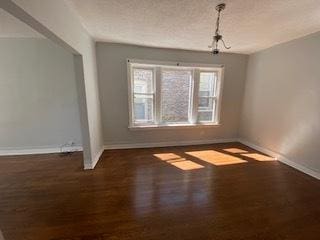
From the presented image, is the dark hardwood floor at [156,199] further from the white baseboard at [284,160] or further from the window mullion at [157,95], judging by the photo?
the window mullion at [157,95]

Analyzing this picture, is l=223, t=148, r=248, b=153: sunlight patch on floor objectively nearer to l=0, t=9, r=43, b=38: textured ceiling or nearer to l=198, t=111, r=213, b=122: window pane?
l=198, t=111, r=213, b=122: window pane

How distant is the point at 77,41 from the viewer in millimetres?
2484

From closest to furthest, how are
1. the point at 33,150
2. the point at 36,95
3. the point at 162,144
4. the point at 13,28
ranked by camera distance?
the point at 13,28 < the point at 36,95 < the point at 33,150 < the point at 162,144

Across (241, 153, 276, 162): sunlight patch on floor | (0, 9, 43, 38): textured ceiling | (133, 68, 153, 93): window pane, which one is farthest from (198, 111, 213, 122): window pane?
(0, 9, 43, 38): textured ceiling

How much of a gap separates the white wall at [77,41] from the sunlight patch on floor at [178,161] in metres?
1.35

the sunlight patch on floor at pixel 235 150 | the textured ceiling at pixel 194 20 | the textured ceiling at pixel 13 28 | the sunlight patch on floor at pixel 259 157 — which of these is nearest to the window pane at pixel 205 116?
the sunlight patch on floor at pixel 235 150

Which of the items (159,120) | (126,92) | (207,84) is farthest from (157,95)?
(207,84)

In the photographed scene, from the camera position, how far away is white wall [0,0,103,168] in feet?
4.46

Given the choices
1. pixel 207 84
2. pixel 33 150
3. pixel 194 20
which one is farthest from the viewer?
pixel 207 84

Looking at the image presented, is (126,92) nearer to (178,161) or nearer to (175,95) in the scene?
(175,95)

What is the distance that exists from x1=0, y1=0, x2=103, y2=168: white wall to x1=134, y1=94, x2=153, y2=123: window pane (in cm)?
87

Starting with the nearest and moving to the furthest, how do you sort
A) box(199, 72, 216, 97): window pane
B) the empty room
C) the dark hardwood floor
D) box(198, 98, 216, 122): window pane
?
the dark hardwood floor
the empty room
box(199, 72, 216, 97): window pane
box(198, 98, 216, 122): window pane

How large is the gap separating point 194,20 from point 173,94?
2049 mm

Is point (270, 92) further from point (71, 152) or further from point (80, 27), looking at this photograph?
point (71, 152)
